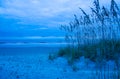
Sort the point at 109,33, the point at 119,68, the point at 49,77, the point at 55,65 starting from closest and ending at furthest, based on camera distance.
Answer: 1. the point at 119,68
2. the point at 49,77
3. the point at 109,33
4. the point at 55,65

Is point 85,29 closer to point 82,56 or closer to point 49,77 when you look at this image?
point 82,56

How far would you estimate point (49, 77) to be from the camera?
20.2 feet

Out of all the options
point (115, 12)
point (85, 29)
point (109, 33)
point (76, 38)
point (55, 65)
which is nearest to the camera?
point (115, 12)

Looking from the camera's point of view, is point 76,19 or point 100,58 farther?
point 76,19

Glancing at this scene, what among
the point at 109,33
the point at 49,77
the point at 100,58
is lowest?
the point at 49,77

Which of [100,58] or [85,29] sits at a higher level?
[85,29]

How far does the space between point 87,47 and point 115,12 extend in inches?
115

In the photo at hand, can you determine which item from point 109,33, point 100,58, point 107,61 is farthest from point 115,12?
point 107,61

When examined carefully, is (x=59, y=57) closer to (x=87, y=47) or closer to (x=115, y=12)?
(x=87, y=47)

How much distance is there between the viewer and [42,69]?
7.27 metres

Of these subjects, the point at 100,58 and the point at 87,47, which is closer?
the point at 100,58

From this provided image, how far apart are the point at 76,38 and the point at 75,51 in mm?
922

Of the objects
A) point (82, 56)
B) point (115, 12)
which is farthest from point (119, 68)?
point (82, 56)

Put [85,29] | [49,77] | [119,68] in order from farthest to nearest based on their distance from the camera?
[85,29]
[49,77]
[119,68]
